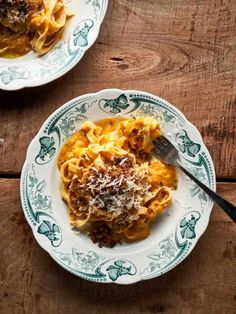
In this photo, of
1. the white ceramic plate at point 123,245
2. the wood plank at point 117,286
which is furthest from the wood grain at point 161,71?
the wood plank at point 117,286

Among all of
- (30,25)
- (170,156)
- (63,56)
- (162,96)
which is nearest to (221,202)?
(170,156)

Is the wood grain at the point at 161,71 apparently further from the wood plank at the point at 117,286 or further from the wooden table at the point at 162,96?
the wood plank at the point at 117,286

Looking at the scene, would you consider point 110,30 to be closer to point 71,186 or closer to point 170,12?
point 170,12

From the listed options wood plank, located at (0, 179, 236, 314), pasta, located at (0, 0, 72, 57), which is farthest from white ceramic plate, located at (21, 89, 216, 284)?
pasta, located at (0, 0, 72, 57)

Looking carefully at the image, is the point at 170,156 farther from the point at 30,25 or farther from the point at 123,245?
the point at 30,25

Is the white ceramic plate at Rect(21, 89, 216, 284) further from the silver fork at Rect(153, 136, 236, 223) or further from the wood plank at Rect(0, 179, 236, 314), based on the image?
the wood plank at Rect(0, 179, 236, 314)
